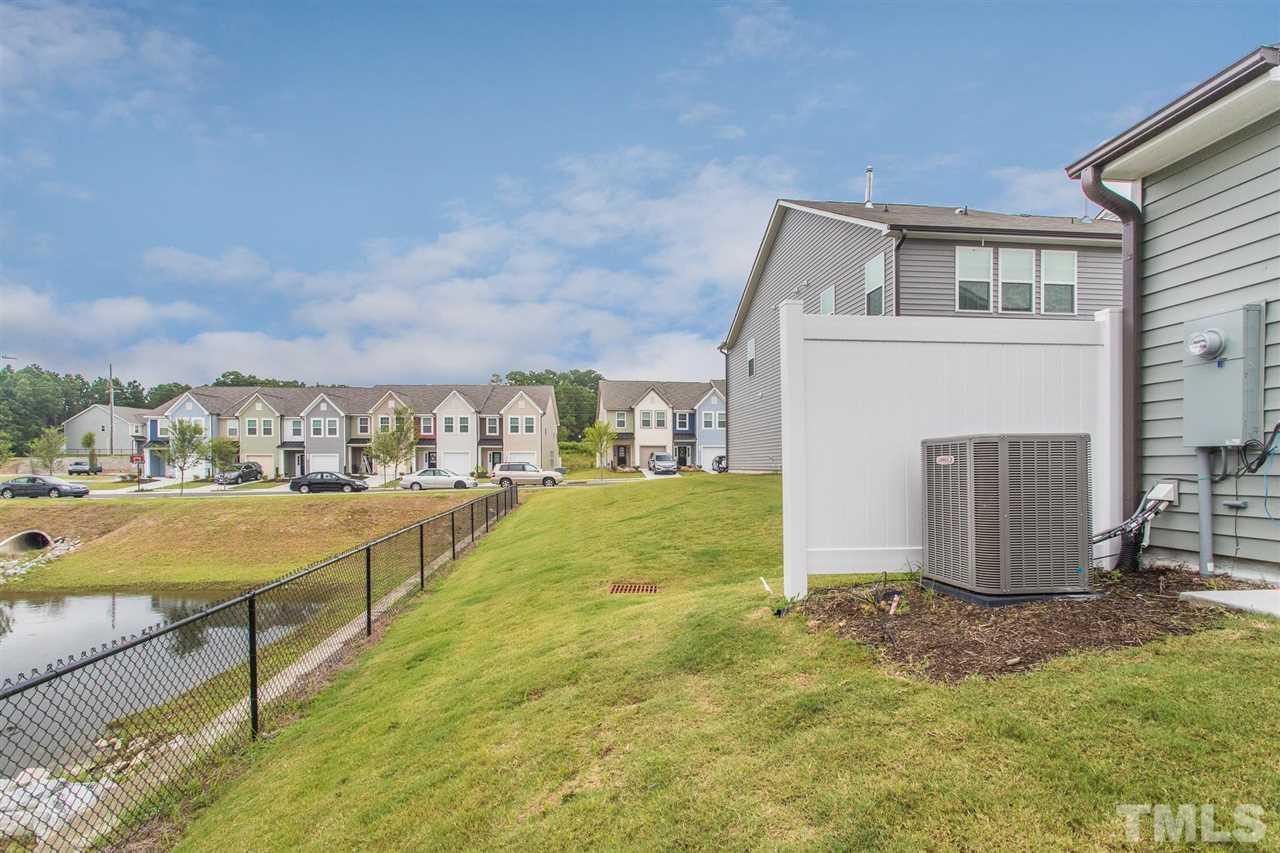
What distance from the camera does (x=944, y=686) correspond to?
293cm

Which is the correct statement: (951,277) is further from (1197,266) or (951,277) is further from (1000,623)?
(1000,623)

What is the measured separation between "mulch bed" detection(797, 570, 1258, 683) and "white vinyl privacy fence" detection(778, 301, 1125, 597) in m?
0.42

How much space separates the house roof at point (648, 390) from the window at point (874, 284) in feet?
116

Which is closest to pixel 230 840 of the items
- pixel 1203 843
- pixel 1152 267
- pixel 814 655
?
pixel 814 655

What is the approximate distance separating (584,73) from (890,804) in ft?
49.8

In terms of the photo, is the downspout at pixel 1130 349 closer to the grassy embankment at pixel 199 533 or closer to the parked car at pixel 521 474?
the grassy embankment at pixel 199 533

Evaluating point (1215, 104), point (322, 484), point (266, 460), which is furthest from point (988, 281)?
point (266, 460)

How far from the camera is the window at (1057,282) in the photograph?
521 inches

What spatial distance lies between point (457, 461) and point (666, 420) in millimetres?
16883

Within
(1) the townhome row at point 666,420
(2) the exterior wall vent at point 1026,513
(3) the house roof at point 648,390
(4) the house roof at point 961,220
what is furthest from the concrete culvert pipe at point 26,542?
(3) the house roof at point 648,390

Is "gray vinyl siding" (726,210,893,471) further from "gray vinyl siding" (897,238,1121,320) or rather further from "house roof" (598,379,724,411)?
"house roof" (598,379,724,411)

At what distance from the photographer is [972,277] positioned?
13.1 meters

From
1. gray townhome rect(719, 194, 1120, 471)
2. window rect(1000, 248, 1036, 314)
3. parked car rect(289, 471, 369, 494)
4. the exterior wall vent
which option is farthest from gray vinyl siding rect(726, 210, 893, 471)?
parked car rect(289, 471, 369, 494)

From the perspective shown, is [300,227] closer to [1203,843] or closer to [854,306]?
[854,306]
